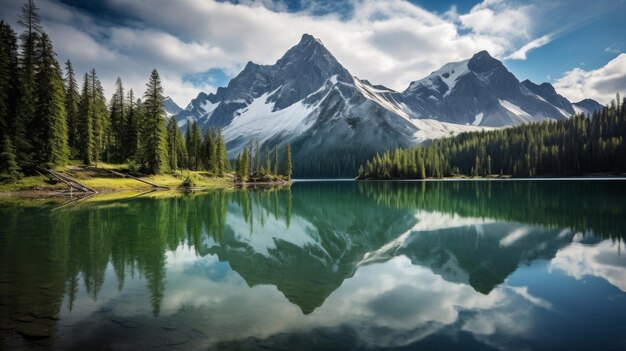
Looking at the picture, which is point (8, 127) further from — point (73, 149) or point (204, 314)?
point (204, 314)

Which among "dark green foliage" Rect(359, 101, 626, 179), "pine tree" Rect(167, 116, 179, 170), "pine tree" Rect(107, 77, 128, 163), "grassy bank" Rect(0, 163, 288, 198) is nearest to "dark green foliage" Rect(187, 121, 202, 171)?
"grassy bank" Rect(0, 163, 288, 198)

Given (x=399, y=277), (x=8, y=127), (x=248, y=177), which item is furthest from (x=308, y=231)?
(x=248, y=177)

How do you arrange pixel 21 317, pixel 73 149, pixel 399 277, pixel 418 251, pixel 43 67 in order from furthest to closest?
1. pixel 73 149
2. pixel 43 67
3. pixel 418 251
4. pixel 399 277
5. pixel 21 317

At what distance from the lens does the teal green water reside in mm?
9742

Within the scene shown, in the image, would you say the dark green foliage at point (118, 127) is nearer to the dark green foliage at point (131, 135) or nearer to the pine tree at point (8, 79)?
the dark green foliage at point (131, 135)

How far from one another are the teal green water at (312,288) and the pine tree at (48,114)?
43102 millimetres

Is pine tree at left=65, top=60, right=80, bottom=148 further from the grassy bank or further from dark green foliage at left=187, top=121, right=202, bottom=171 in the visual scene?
dark green foliage at left=187, top=121, right=202, bottom=171

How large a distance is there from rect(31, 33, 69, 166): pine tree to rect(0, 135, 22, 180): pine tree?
630 centimetres

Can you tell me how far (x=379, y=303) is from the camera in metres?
12.9

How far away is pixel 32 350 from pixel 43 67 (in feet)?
265

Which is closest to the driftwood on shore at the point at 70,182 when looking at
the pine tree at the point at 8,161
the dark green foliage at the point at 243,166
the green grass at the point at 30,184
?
the green grass at the point at 30,184

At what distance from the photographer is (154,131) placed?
86312mm

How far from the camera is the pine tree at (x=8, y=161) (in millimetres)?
55000

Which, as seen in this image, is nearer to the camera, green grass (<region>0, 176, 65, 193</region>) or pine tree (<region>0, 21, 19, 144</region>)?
green grass (<region>0, 176, 65, 193</region>)
